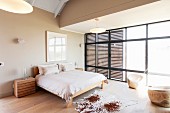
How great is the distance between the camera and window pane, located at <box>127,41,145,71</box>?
15.1 ft

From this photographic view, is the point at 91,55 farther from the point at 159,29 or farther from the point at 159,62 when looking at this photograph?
the point at 159,29

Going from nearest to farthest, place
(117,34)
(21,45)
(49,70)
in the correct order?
(21,45)
(49,70)
(117,34)

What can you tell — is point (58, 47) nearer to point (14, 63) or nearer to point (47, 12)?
point (47, 12)

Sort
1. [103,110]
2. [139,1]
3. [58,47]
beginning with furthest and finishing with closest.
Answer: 1. [58,47]
2. [139,1]
3. [103,110]

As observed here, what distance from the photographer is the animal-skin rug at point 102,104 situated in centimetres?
256

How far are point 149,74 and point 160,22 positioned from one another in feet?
6.71

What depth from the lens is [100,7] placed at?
11.5 ft

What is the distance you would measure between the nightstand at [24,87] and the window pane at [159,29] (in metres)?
4.79

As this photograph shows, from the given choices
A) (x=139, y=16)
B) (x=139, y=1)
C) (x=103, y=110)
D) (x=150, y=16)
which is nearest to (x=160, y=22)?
(x=150, y=16)

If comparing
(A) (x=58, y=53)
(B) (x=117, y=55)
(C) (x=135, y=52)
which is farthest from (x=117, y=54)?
(A) (x=58, y=53)

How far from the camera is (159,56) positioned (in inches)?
165

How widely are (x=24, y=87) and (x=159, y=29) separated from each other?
5229 mm

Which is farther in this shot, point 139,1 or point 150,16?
point 150,16

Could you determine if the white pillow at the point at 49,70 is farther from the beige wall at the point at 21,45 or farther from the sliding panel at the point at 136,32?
the sliding panel at the point at 136,32
